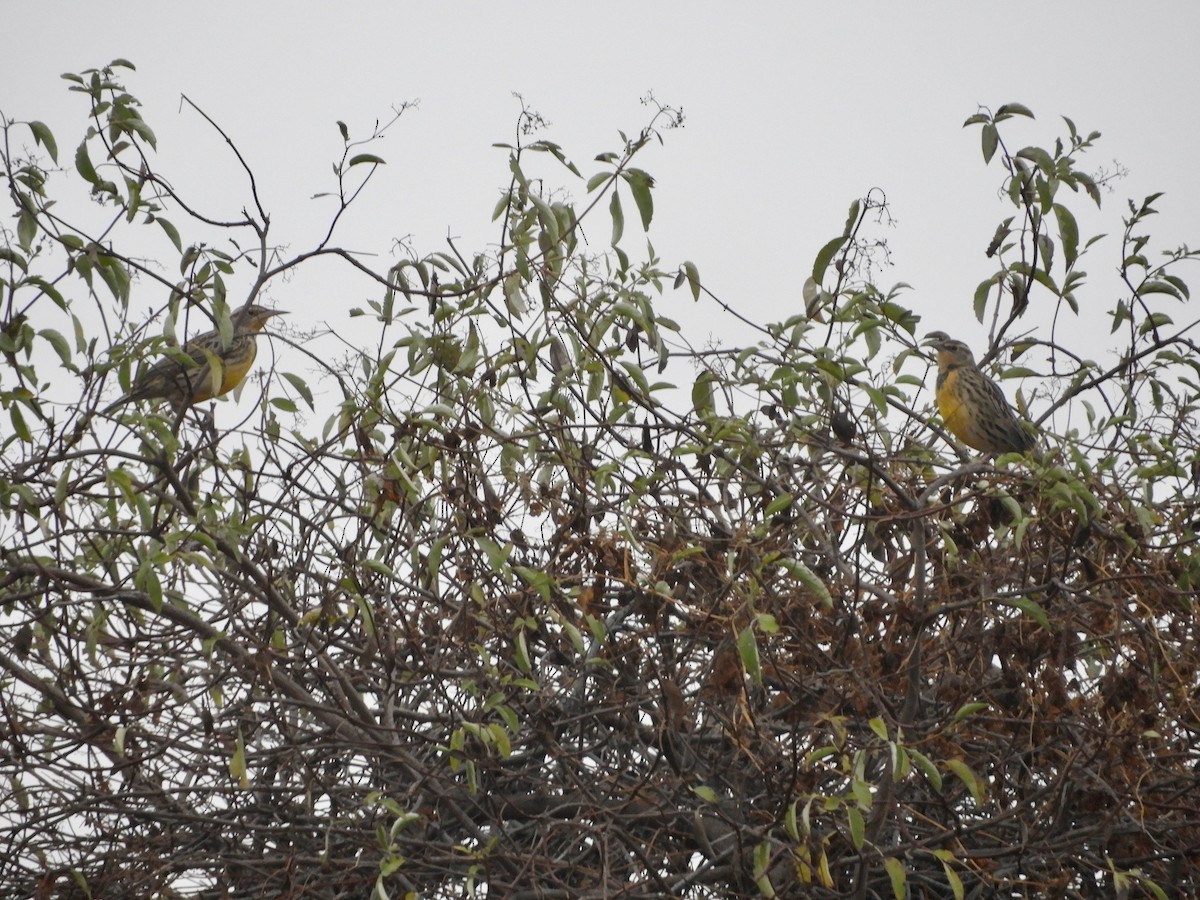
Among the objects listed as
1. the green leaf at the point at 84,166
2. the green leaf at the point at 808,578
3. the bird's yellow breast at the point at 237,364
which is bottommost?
the green leaf at the point at 808,578

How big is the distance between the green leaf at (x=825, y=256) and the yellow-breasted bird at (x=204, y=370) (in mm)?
1646

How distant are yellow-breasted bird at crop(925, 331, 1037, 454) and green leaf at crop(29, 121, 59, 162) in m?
3.91

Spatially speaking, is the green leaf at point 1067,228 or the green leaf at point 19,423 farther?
the green leaf at point 1067,228

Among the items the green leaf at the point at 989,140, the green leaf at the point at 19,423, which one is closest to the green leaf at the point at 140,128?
the green leaf at the point at 19,423

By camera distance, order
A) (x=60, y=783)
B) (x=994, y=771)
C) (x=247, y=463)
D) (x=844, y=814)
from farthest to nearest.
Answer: (x=60, y=783) < (x=247, y=463) < (x=994, y=771) < (x=844, y=814)

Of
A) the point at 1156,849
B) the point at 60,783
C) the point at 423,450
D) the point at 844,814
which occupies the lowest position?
the point at 1156,849

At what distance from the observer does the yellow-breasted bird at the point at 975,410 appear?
6125mm

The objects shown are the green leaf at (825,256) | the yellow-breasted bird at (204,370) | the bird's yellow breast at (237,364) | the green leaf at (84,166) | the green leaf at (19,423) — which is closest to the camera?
the green leaf at (19,423)

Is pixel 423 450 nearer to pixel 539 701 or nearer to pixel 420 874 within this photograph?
pixel 539 701

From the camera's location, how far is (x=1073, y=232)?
12.5 feet

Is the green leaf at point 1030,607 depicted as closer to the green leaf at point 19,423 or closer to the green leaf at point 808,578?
the green leaf at point 808,578

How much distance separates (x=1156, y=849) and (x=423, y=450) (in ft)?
7.50

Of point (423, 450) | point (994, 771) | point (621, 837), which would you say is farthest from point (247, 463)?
point (994, 771)

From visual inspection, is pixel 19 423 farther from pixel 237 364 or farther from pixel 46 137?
pixel 237 364
